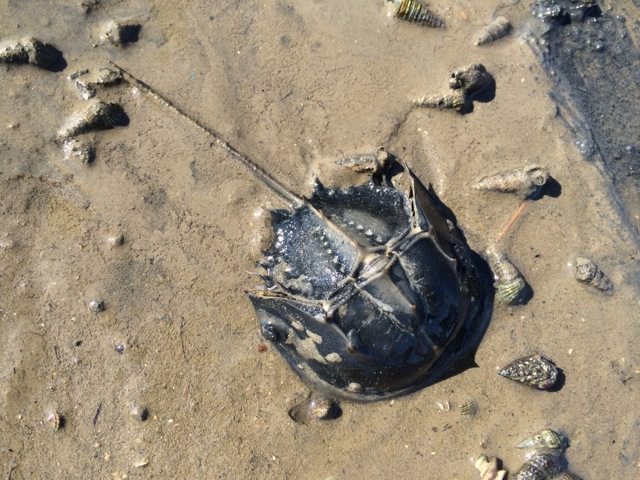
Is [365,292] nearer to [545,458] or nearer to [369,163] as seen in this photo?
[369,163]

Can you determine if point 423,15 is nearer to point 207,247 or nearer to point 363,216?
point 363,216

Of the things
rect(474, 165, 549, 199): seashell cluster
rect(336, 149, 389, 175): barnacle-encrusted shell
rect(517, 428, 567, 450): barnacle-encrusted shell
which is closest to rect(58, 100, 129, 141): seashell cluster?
rect(336, 149, 389, 175): barnacle-encrusted shell

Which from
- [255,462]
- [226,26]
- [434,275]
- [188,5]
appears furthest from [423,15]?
[255,462]

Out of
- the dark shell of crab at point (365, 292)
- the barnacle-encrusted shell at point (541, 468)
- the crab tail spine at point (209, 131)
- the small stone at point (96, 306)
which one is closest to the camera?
the dark shell of crab at point (365, 292)

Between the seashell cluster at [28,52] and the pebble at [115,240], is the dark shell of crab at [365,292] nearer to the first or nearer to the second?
the pebble at [115,240]

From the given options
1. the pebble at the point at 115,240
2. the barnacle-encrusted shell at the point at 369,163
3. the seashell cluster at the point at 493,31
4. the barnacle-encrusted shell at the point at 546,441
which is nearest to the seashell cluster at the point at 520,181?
the barnacle-encrusted shell at the point at 369,163

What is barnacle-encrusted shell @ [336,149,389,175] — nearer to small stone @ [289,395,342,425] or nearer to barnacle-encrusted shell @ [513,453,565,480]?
small stone @ [289,395,342,425]
